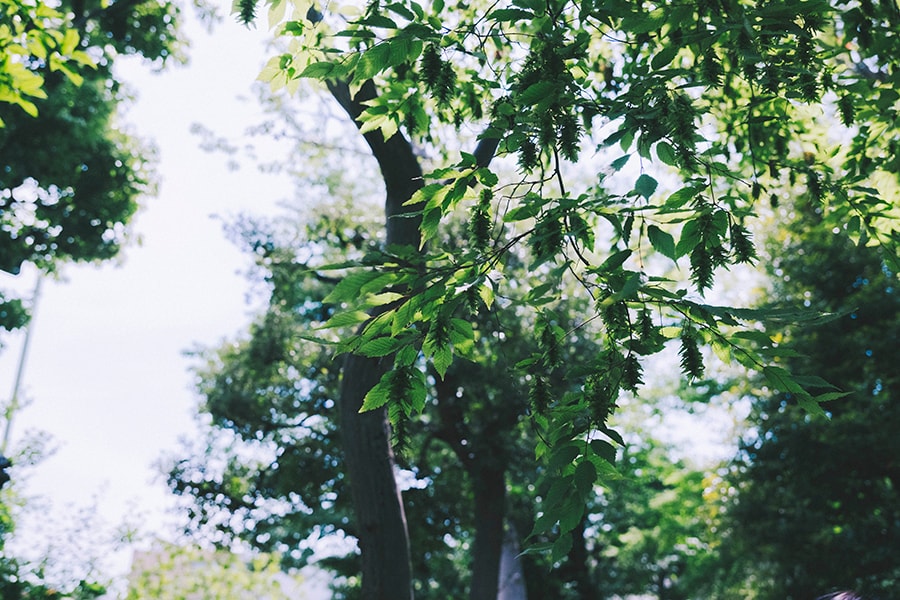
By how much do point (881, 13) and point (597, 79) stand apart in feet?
7.28

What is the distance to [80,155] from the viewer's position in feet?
39.5

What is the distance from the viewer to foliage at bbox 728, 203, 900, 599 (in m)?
10.7

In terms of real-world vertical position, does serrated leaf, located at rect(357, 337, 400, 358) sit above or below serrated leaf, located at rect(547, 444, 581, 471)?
above

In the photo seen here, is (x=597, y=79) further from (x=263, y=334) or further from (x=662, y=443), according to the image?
(x=662, y=443)

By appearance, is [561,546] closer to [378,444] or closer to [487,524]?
[378,444]

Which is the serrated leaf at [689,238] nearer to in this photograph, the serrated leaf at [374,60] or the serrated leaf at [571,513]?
the serrated leaf at [571,513]

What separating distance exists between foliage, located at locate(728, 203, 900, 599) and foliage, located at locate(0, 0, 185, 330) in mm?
12619

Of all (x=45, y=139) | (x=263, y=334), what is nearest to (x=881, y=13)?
(x=263, y=334)

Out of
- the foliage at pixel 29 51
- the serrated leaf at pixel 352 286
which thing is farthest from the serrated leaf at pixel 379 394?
the foliage at pixel 29 51

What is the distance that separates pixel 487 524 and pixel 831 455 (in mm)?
6081

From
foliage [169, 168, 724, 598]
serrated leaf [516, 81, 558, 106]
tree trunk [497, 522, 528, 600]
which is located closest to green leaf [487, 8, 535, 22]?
serrated leaf [516, 81, 558, 106]

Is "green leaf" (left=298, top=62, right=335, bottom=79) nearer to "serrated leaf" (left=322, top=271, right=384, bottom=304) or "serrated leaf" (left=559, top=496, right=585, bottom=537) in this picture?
"serrated leaf" (left=322, top=271, right=384, bottom=304)

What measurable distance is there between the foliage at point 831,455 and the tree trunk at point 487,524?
4529 millimetres

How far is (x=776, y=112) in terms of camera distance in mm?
3922
